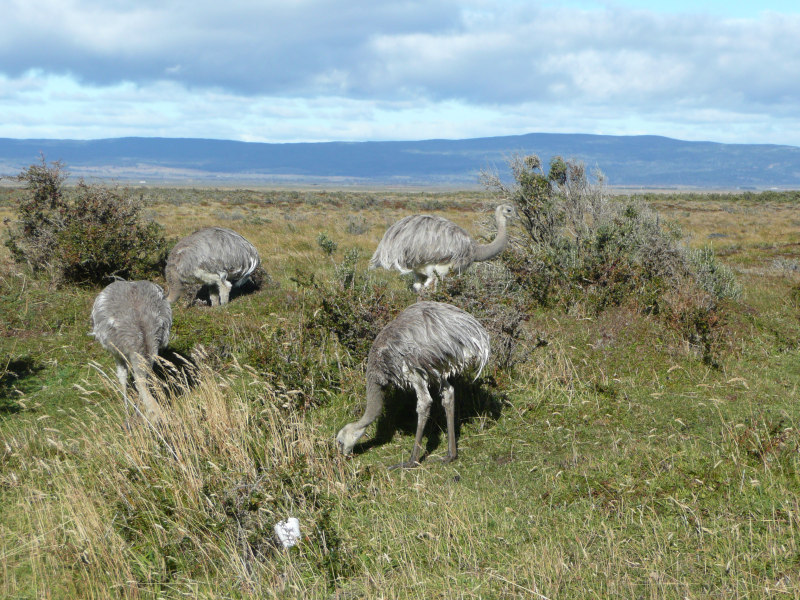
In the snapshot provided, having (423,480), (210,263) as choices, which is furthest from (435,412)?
(210,263)

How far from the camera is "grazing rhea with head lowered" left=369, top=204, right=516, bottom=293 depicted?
11406 millimetres

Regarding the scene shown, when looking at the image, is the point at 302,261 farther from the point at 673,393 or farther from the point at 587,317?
the point at 673,393

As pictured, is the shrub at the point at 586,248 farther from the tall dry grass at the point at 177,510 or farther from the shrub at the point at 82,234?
the shrub at the point at 82,234

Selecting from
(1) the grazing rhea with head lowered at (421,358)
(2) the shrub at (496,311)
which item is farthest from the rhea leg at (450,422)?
(2) the shrub at (496,311)

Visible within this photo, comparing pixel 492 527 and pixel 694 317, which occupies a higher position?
pixel 694 317

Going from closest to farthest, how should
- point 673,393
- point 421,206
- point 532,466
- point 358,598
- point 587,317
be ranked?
point 358,598 → point 532,466 → point 673,393 → point 587,317 → point 421,206

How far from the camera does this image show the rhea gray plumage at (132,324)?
24.4ft

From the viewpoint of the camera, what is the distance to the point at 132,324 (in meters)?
7.71

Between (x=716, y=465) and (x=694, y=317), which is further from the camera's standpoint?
(x=694, y=317)

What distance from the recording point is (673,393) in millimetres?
8148

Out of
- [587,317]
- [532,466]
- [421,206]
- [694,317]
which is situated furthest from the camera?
[421,206]

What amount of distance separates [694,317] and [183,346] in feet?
22.7

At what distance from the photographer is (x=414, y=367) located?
21.6 ft

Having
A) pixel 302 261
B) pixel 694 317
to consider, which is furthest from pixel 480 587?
pixel 302 261
